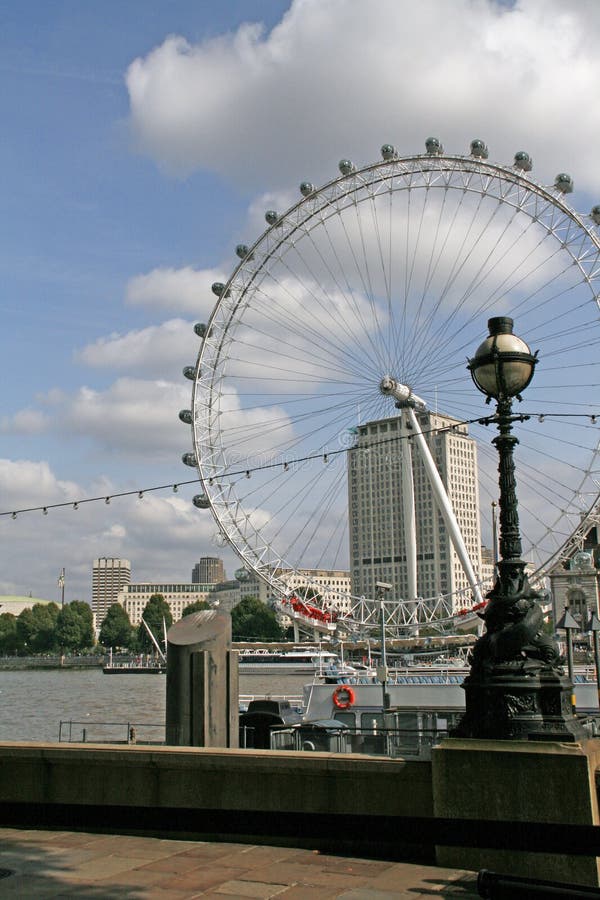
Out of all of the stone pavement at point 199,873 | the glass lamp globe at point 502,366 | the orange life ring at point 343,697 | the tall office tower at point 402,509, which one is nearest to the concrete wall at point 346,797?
the stone pavement at point 199,873

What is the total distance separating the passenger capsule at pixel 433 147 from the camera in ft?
174

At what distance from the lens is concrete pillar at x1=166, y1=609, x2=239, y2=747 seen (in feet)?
45.9

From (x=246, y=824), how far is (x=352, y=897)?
3.32 meters

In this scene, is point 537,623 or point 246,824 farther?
point 537,623

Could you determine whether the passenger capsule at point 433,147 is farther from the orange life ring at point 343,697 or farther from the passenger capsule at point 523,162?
the orange life ring at point 343,697

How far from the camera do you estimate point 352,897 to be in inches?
282

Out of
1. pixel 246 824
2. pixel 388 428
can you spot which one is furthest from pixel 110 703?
pixel 246 824

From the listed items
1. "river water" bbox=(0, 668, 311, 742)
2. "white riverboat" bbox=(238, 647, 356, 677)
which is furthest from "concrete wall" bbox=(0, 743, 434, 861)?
"white riverboat" bbox=(238, 647, 356, 677)

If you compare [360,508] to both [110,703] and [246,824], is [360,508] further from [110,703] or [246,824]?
[246,824]

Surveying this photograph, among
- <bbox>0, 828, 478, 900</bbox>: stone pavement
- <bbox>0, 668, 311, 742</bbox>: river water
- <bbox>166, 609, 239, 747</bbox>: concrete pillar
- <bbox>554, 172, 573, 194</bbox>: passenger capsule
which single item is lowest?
<bbox>0, 668, 311, 742</bbox>: river water

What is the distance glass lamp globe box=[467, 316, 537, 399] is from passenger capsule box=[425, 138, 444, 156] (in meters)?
46.1

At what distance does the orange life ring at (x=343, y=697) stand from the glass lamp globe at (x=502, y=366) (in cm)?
1979

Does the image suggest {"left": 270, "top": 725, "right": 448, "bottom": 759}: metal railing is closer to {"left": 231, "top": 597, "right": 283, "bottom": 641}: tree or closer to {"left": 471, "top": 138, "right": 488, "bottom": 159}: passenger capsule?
{"left": 471, "top": 138, "right": 488, "bottom": 159}: passenger capsule

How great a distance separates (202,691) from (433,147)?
44.8 m
